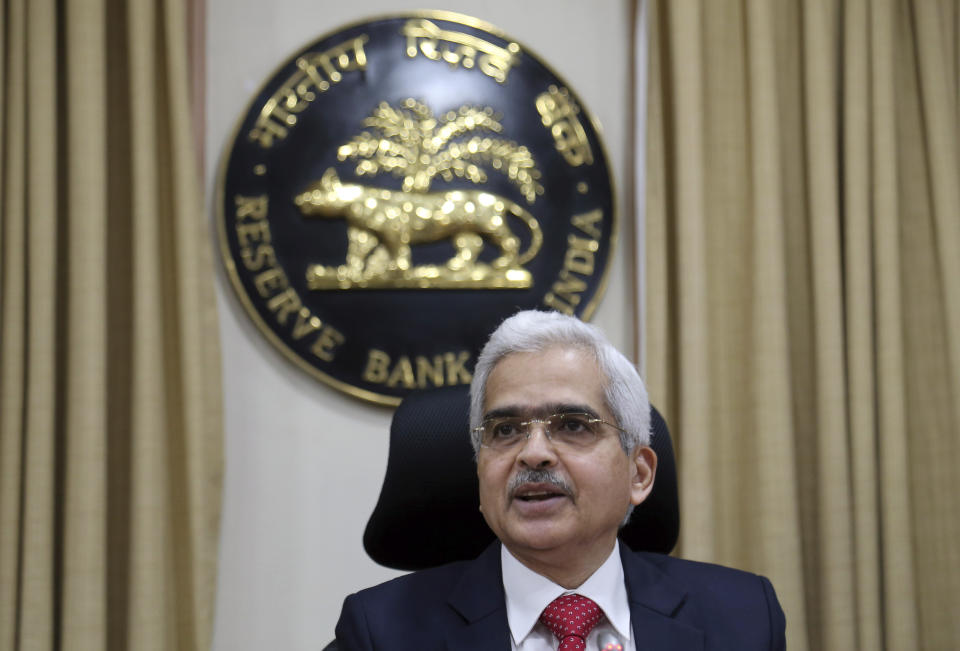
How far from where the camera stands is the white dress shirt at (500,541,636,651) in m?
1.62

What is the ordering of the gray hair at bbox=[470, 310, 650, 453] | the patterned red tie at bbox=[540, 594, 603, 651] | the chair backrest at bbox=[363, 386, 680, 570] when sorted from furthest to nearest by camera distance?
the chair backrest at bbox=[363, 386, 680, 570]
the gray hair at bbox=[470, 310, 650, 453]
the patterned red tie at bbox=[540, 594, 603, 651]

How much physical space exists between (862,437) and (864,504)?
0.18m

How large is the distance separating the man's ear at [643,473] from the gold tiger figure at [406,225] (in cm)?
125

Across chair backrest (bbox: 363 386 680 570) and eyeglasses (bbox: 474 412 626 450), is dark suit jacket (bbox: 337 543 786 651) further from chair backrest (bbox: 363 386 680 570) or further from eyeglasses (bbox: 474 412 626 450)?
eyeglasses (bbox: 474 412 626 450)

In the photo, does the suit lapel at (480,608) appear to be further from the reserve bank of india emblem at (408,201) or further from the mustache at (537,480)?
the reserve bank of india emblem at (408,201)

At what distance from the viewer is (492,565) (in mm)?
1700

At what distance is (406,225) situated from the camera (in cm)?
294

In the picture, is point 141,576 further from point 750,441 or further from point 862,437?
point 862,437

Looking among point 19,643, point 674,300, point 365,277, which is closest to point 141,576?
point 19,643

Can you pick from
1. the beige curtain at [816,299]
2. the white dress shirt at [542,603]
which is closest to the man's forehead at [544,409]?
the white dress shirt at [542,603]

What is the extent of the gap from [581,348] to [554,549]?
316 millimetres

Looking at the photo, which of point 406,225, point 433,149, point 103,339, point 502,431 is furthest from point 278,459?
point 502,431

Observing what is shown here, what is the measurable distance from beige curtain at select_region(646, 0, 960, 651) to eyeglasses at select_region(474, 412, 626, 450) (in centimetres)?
122

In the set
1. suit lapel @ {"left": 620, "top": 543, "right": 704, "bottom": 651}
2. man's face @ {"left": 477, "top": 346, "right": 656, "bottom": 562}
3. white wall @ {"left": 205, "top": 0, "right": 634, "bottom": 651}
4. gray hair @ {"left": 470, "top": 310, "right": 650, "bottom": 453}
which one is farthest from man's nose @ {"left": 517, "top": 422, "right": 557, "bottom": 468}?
white wall @ {"left": 205, "top": 0, "right": 634, "bottom": 651}
